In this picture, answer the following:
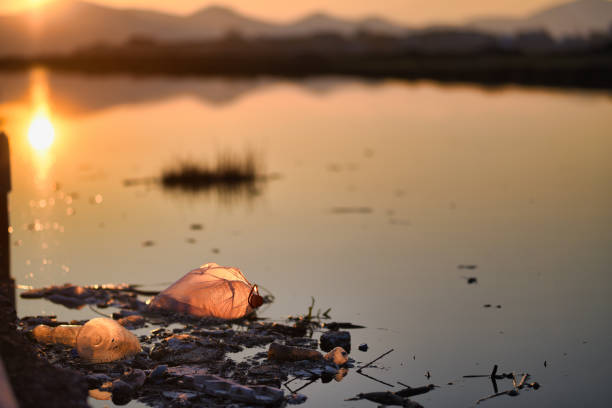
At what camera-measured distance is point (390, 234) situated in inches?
449

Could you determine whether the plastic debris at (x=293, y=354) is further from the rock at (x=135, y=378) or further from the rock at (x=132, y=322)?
the rock at (x=132, y=322)

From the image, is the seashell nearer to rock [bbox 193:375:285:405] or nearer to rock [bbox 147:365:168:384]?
rock [bbox 147:365:168:384]

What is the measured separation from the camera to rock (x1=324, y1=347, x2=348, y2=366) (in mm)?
6066

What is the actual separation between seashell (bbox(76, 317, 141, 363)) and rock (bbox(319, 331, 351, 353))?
5.24 ft

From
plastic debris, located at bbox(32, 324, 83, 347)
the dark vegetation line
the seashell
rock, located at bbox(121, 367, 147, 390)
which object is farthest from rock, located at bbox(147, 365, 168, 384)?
the dark vegetation line

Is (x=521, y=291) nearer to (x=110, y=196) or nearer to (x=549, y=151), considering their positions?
(x=110, y=196)

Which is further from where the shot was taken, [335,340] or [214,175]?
[214,175]

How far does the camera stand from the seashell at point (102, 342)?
237 inches

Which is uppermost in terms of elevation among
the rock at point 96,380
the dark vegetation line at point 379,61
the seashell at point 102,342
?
the dark vegetation line at point 379,61

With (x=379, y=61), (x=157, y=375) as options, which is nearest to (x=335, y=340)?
(x=157, y=375)

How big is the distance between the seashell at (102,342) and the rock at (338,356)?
62.0 inches

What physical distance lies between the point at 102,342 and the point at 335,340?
1.88 metres

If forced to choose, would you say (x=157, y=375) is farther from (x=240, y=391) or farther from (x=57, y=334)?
(x=57, y=334)

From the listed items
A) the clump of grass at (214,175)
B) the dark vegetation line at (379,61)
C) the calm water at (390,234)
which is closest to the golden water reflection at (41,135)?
the calm water at (390,234)
